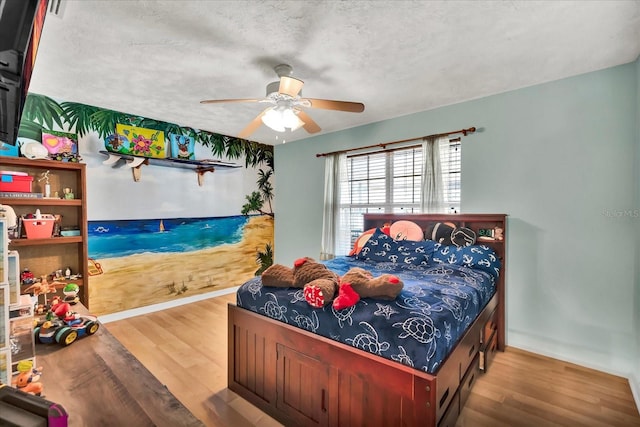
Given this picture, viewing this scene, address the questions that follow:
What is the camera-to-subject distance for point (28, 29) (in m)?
0.61

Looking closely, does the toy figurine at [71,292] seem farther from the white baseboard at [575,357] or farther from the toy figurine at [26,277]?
the white baseboard at [575,357]

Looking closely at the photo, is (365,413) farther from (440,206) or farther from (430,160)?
(430,160)

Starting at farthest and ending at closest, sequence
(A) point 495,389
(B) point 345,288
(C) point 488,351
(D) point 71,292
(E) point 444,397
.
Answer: (C) point 488,351
(A) point 495,389
(D) point 71,292
(B) point 345,288
(E) point 444,397

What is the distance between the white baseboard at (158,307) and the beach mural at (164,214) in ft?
0.20

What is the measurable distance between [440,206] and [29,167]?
4.17 meters

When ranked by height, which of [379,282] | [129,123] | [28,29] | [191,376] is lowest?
[191,376]

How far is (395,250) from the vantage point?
3.07 metres

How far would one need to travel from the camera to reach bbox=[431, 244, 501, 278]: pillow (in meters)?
2.66

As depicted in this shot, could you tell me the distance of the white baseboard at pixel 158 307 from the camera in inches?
135

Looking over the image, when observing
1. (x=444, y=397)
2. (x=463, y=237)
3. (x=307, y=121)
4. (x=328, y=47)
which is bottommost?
(x=444, y=397)

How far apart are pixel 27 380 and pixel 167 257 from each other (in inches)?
123

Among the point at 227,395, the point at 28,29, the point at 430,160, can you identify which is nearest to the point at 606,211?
the point at 430,160

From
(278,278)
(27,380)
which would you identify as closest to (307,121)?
(278,278)

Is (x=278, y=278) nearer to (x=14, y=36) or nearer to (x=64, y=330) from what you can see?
(x=64, y=330)
